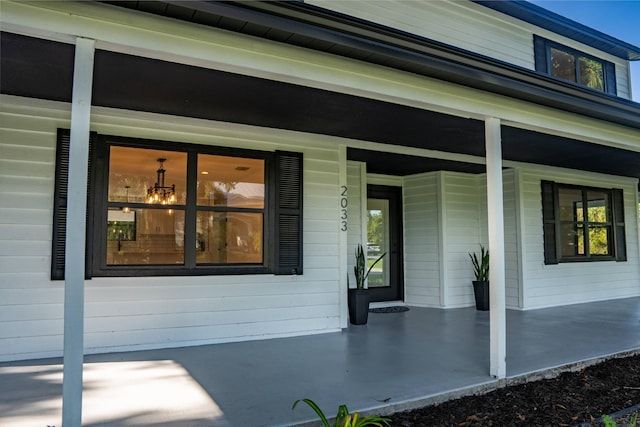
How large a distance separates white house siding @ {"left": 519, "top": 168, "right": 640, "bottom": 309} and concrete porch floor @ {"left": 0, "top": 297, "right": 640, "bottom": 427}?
185 cm

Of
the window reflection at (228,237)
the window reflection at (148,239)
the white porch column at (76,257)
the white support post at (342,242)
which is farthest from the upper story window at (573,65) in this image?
the white porch column at (76,257)

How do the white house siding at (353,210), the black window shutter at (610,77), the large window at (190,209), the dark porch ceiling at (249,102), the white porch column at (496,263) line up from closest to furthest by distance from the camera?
the dark porch ceiling at (249,102) < the white porch column at (496,263) < the large window at (190,209) < the white house siding at (353,210) < the black window shutter at (610,77)

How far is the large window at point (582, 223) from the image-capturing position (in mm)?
7551

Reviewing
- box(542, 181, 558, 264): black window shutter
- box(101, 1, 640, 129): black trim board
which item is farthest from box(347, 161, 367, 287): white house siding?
box(542, 181, 558, 264): black window shutter

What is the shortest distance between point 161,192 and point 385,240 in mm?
4079

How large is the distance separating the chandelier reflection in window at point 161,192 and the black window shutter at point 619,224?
26.4 ft

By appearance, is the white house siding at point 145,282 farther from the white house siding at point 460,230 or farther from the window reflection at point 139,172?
the white house siding at point 460,230

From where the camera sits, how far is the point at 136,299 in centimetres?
433

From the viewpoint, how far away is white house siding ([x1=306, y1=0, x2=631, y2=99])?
19.6 ft

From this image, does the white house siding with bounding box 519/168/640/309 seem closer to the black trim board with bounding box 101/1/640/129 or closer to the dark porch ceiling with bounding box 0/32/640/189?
the dark porch ceiling with bounding box 0/32/640/189

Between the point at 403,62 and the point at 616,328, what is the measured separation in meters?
4.63

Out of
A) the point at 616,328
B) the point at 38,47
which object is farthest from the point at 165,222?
the point at 616,328

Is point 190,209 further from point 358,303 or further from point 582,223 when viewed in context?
point 582,223

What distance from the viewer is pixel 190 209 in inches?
184
